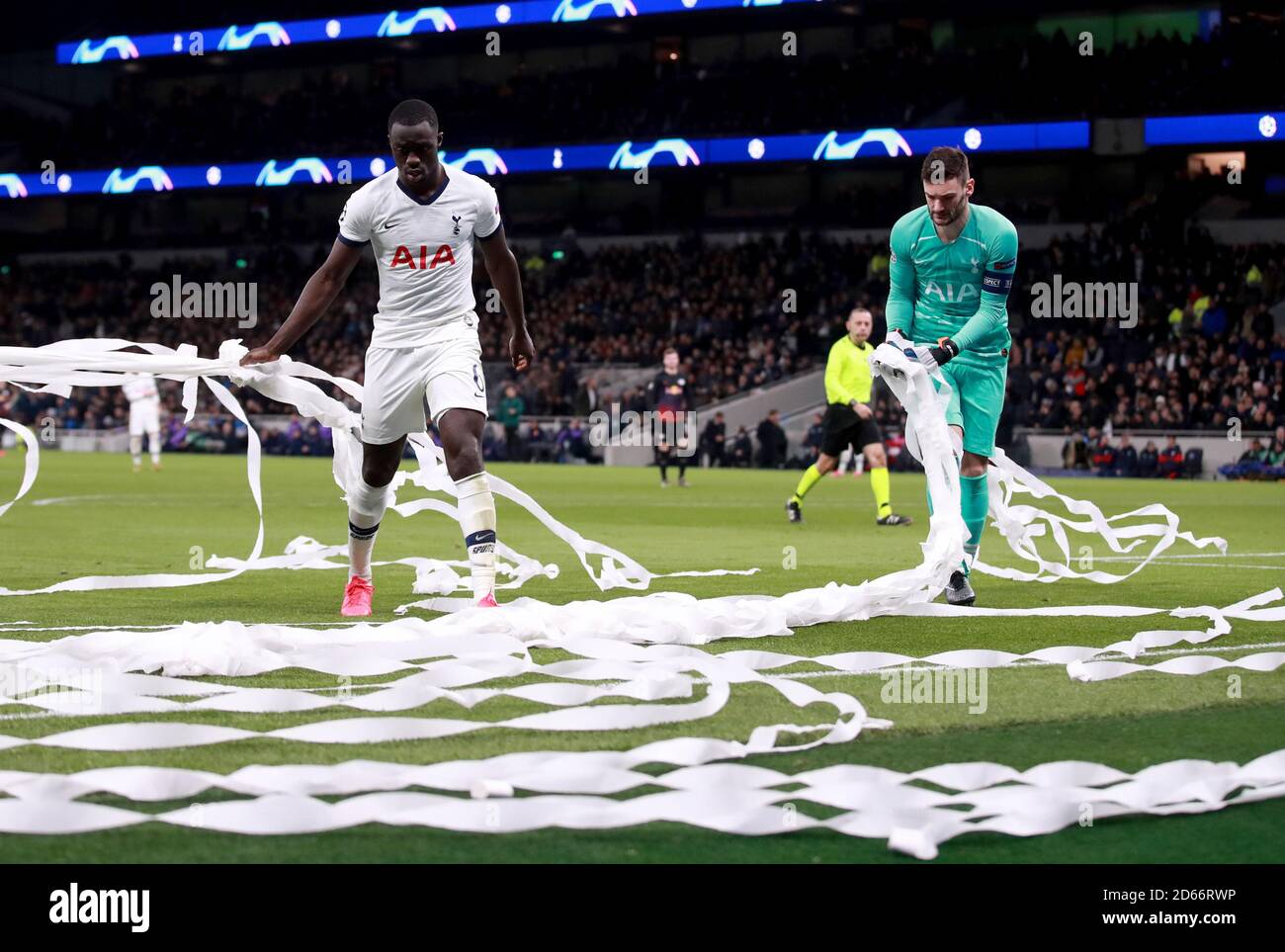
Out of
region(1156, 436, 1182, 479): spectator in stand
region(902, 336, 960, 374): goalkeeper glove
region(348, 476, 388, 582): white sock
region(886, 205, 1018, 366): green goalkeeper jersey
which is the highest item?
region(886, 205, 1018, 366): green goalkeeper jersey

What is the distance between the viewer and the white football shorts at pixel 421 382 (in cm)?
812

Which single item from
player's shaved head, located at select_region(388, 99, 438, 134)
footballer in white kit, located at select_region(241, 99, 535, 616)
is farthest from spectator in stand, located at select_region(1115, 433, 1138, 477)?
player's shaved head, located at select_region(388, 99, 438, 134)

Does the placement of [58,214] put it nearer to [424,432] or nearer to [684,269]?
[684,269]

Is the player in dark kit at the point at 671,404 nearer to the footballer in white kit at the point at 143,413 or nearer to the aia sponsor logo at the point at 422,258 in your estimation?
the footballer in white kit at the point at 143,413

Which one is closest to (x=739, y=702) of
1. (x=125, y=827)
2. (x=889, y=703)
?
(x=889, y=703)

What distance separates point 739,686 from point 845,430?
449 inches

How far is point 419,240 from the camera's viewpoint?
816 centimetres

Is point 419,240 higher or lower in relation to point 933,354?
higher

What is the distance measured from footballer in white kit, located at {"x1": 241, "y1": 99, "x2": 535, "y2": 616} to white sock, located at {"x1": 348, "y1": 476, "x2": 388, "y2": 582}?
0.30m

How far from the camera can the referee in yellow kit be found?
17062 mm

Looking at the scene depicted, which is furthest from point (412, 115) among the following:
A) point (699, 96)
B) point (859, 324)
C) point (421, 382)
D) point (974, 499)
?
point (699, 96)

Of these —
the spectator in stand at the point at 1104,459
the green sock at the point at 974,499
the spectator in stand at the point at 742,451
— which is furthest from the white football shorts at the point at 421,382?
the spectator in stand at the point at 742,451

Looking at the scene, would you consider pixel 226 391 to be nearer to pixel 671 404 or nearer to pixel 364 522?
pixel 364 522

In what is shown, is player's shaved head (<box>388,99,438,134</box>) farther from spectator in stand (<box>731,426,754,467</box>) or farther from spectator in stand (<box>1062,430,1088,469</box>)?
spectator in stand (<box>731,426,754,467</box>)
